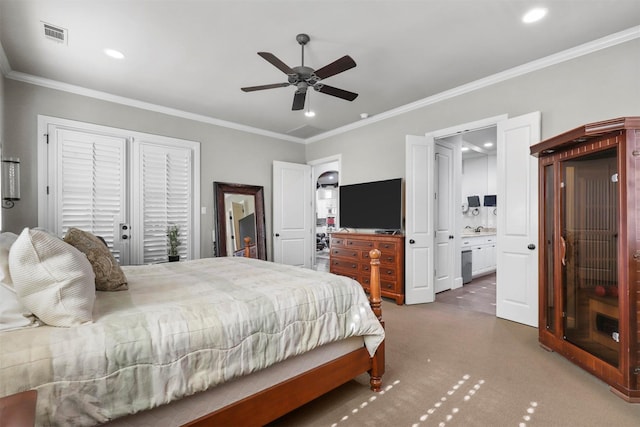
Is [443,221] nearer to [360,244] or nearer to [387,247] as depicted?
[387,247]

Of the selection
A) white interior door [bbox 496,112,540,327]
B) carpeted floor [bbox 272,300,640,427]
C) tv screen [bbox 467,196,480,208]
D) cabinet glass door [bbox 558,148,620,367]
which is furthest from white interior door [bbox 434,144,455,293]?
tv screen [bbox 467,196,480,208]

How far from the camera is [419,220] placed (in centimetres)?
414

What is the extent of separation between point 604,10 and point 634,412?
2920 millimetres

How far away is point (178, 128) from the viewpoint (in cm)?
470

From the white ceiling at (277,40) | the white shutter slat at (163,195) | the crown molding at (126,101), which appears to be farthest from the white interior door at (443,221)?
the white shutter slat at (163,195)

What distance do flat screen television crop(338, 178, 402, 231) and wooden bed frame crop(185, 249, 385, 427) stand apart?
7.88ft

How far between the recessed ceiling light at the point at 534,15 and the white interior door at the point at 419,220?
1744mm

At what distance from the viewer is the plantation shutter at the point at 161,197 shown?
4.27 metres

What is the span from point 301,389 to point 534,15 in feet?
10.9

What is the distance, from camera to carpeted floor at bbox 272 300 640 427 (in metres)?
1.79

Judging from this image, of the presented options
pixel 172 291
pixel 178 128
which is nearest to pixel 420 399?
pixel 172 291

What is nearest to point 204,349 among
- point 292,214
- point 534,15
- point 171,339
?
point 171,339

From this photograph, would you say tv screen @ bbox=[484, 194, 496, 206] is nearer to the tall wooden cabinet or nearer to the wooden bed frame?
the tall wooden cabinet

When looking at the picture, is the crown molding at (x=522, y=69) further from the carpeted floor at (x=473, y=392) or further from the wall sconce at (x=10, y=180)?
the wall sconce at (x=10, y=180)
